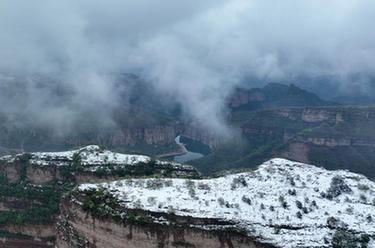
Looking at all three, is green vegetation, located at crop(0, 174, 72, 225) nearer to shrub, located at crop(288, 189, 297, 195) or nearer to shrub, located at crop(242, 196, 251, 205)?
shrub, located at crop(242, 196, 251, 205)

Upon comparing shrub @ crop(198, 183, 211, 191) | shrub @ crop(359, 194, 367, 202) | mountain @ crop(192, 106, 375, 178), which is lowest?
shrub @ crop(359, 194, 367, 202)

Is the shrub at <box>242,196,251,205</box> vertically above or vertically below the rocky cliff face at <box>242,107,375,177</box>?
below

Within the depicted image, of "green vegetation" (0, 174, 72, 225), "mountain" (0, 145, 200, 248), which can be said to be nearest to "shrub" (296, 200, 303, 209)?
"mountain" (0, 145, 200, 248)

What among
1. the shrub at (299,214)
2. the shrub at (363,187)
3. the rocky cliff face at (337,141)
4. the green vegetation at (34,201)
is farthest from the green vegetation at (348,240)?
the rocky cliff face at (337,141)

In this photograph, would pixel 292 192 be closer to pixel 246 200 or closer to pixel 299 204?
pixel 299 204

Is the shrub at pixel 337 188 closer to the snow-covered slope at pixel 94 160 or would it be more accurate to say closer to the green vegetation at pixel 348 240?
the green vegetation at pixel 348 240

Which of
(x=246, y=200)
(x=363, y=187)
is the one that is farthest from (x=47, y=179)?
(x=363, y=187)
